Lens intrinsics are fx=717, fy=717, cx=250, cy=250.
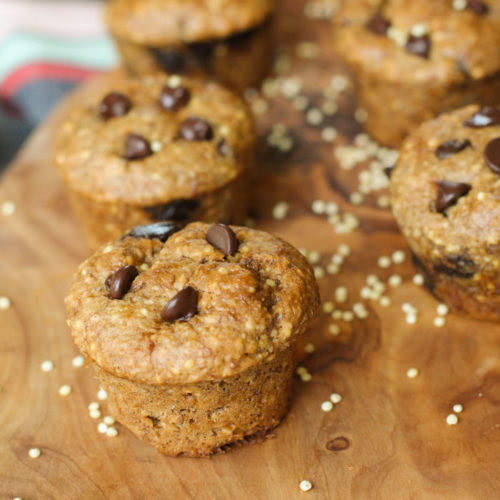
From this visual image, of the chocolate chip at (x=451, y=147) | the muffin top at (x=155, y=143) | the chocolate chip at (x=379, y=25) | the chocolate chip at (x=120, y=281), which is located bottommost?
the chocolate chip at (x=451, y=147)

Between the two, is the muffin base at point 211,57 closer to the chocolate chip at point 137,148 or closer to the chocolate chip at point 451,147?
the chocolate chip at point 137,148

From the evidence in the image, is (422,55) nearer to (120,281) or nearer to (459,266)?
(459,266)

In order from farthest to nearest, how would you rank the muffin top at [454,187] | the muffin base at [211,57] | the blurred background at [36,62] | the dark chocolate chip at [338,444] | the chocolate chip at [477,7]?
the blurred background at [36,62], the muffin base at [211,57], the chocolate chip at [477,7], the muffin top at [454,187], the dark chocolate chip at [338,444]

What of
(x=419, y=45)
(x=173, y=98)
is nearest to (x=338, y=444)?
(x=173, y=98)

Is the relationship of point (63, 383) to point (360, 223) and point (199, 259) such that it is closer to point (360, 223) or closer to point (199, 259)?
point (199, 259)

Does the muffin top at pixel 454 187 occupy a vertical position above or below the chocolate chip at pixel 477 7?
below


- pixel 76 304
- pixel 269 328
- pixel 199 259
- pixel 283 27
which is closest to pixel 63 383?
pixel 76 304

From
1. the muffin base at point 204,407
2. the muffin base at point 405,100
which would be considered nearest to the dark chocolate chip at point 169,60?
the muffin base at point 405,100
